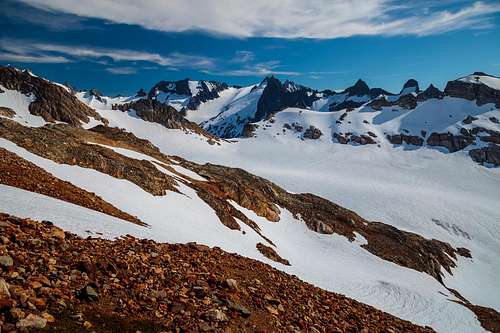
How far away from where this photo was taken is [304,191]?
92250 millimetres

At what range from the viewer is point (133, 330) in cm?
772

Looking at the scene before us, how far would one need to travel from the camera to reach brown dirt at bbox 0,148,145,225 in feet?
60.4

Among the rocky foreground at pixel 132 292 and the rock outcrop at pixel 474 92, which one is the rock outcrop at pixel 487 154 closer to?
the rock outcrop at pixel 474 92

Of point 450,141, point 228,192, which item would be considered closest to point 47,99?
point 228,192

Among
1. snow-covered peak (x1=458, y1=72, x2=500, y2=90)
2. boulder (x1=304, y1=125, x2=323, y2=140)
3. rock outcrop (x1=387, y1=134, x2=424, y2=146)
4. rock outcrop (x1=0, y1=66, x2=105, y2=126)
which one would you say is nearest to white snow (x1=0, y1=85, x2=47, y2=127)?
rock outcrop (x1=0, y1=66, x2=105, y2=126)

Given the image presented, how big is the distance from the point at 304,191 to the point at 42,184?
77346 millimetres

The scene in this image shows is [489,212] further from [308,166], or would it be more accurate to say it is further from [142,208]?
[142,208]

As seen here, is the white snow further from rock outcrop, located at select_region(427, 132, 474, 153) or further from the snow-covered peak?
the snow-covered peak

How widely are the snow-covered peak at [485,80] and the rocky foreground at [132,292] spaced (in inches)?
8284

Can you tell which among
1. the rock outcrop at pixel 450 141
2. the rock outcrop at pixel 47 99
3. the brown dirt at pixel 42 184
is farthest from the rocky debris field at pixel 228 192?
the rock outcrop at pixel 450 141

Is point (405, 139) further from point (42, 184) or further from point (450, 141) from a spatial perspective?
point (42, 184)

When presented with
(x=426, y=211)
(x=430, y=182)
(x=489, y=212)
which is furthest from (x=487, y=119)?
(x=426, y=211)

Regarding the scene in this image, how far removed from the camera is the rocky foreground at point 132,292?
7.41m

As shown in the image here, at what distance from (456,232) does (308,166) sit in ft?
193
